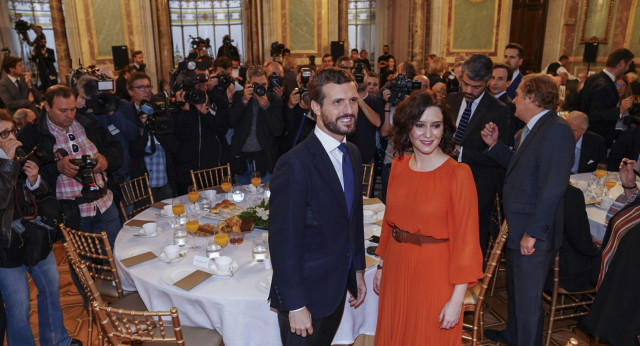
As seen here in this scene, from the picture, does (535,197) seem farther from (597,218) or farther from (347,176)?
(347,176)

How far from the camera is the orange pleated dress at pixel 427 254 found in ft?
6.06

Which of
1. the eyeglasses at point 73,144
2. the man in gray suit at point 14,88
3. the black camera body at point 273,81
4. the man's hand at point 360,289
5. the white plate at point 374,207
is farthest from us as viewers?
the man in gray suit at point 14,88

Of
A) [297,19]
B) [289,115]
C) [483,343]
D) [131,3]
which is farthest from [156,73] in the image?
[483,343]

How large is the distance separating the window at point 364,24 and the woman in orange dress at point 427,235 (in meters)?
13.0

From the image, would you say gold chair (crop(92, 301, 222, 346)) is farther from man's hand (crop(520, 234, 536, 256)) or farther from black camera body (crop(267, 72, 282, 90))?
black camera body (crop(267, 72, 282, 90))

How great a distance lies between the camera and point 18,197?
93.3 inches

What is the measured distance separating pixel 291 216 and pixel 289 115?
127 inches

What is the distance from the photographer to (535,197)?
95.8 inches

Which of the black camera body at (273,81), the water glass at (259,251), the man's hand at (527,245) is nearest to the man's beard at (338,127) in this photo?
the water glass at (259,251)

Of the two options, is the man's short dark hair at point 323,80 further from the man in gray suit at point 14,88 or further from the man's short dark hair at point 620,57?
the man in gray suit at point 14,88

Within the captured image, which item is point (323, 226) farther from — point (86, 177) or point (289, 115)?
point (289, 115)

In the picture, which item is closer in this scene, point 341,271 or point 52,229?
point 341,271

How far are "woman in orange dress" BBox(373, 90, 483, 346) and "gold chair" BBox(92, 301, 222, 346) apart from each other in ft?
3.03

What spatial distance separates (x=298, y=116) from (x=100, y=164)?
2.16 m
